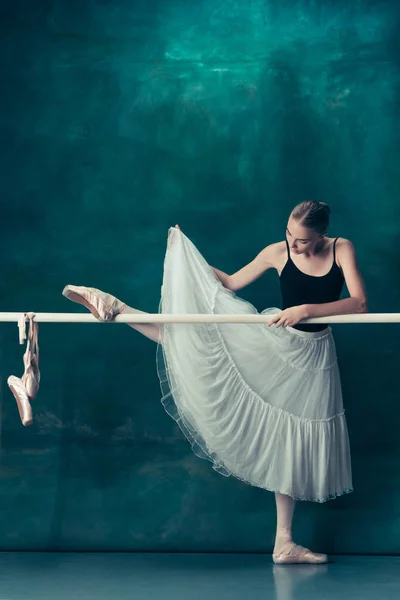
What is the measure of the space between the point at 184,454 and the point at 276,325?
1040 mm

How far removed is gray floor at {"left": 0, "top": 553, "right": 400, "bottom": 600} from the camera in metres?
3.61

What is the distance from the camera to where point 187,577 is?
155 inches

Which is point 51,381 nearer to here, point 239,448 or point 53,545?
point 53,545

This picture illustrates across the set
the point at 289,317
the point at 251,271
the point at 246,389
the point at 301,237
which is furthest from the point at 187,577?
the point at 301,237

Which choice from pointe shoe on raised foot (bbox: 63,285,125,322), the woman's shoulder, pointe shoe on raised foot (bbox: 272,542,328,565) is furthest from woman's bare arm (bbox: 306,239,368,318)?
pointe shoe on raised foot (bbox: 272,542,328,565)

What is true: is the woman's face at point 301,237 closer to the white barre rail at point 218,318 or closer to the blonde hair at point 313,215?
the blonde hair at point 313,215

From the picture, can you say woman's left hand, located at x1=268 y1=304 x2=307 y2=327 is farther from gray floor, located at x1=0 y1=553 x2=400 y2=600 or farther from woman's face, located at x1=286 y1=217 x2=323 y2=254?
gray floor, located at x1=0 y1=553 x2=400 y2=600

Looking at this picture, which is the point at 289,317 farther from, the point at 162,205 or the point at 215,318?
the point at 162,205

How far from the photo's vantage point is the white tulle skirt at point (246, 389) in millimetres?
3994

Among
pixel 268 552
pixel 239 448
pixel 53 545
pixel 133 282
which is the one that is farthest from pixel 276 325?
pixel 53 545

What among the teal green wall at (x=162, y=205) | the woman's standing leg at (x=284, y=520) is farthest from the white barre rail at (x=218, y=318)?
the woman's standing leg at (x=284, y=520)

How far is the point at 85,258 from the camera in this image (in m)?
4.60

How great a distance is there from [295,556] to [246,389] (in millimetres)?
812

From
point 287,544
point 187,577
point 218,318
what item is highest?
point 218,318
